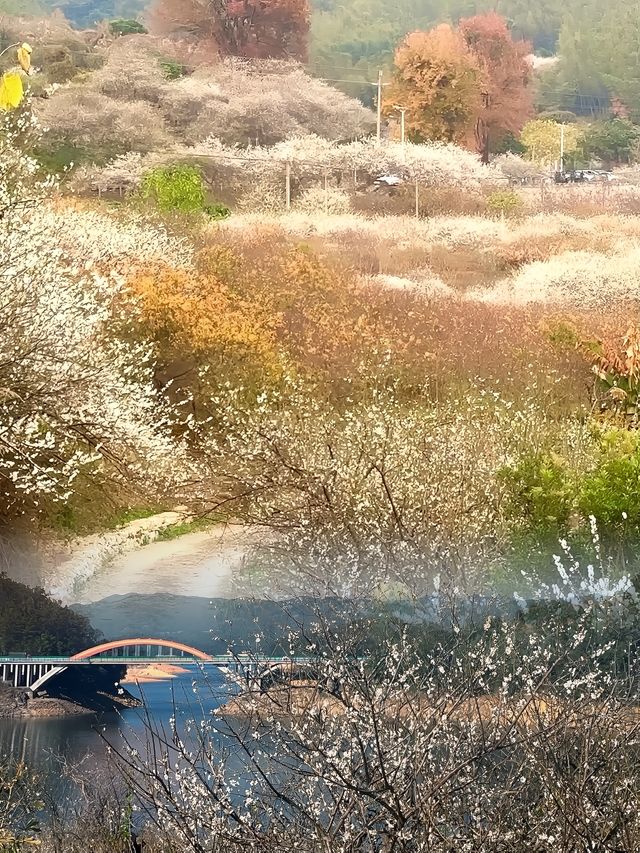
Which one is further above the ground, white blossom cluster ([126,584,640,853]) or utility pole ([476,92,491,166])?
utility pole ([476,92,491,166])

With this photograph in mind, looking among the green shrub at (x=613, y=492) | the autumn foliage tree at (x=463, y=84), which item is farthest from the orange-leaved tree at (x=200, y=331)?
the green shrub at (x=613, y=492)

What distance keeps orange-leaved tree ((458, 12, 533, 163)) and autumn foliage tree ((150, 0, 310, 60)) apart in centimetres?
70

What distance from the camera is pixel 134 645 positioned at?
14.2 feet

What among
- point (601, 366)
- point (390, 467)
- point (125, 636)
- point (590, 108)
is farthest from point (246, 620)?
point (590, 108)

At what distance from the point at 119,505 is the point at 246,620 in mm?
692

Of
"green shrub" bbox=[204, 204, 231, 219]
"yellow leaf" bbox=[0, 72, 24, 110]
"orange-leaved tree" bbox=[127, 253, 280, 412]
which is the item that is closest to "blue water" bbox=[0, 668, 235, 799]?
"orange-leaved tree" bbox=[127, 253, 280, 412]

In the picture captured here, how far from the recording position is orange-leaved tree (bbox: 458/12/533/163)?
4961mm

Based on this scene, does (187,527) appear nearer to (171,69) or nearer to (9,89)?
(171,69)

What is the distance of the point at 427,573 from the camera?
434 cm

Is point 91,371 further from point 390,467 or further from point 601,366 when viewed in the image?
point 601,366

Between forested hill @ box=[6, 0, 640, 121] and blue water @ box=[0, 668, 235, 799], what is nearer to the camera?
blue water @ box=[0, 668, 235, 799]

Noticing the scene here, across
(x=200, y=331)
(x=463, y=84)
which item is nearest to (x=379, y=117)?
(x=463, y=84)

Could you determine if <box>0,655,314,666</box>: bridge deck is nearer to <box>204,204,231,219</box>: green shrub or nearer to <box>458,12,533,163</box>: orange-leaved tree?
<box>204,204,231,219</box>: green shrub

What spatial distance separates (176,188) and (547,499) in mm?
2022
